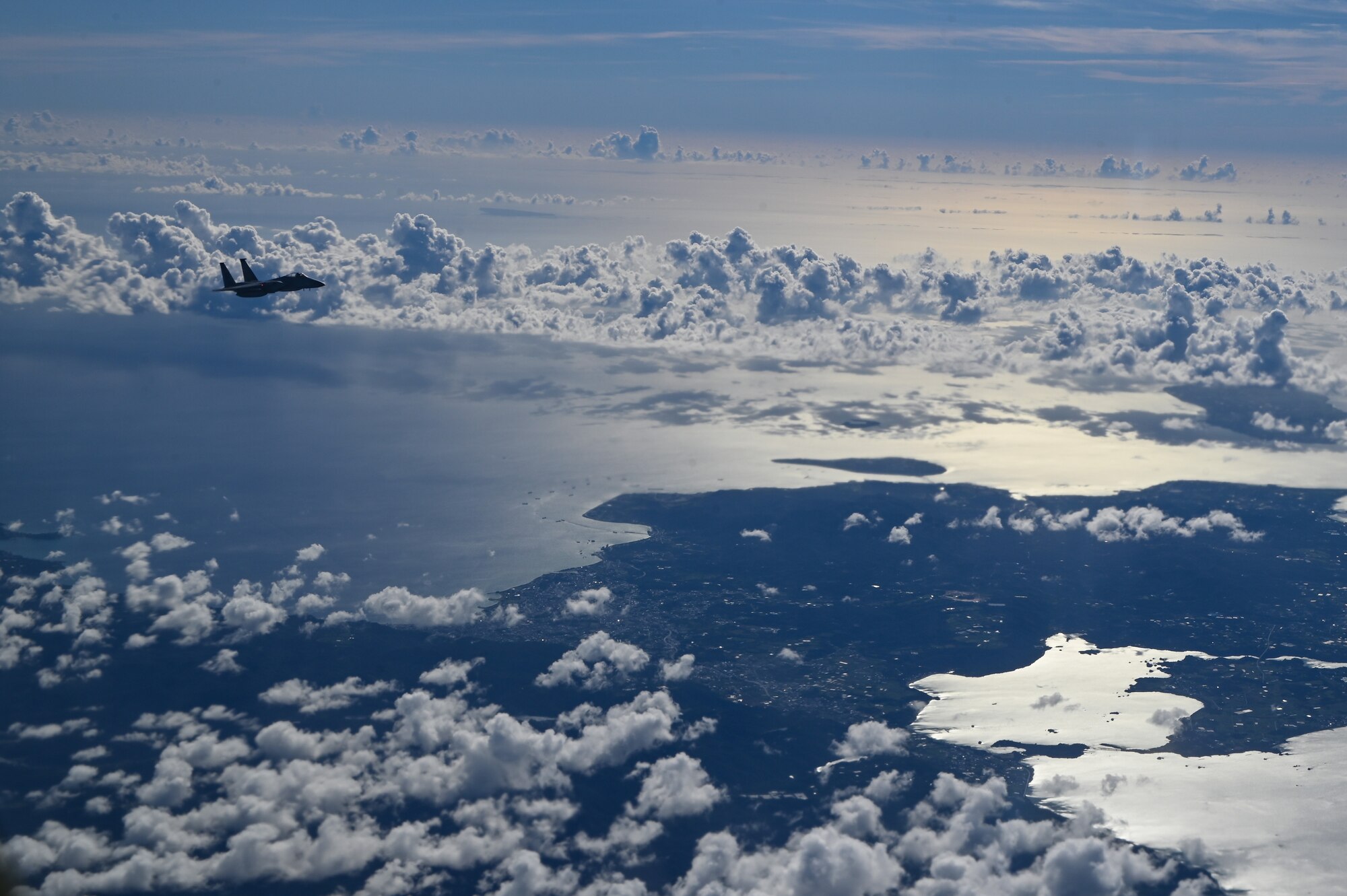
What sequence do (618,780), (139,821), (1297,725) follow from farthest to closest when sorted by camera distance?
(1297,725) < (618,780) < (139,821)

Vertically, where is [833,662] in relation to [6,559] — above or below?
below

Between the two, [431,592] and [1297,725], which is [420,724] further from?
[1297,725]

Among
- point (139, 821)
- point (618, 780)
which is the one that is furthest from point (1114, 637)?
point (139, 821)

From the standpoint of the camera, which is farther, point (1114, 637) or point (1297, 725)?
point (1114, 637)

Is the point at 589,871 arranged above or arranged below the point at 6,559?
below

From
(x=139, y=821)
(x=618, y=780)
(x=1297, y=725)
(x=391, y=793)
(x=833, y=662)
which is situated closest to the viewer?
(x=139, y=821)

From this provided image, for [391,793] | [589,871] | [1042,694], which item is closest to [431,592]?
[391,793]

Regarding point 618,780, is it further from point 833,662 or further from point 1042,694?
point 1042,694

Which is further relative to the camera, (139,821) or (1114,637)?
(1114,637)

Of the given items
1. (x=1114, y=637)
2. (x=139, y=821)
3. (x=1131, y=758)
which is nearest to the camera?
(x=139, y=821)
